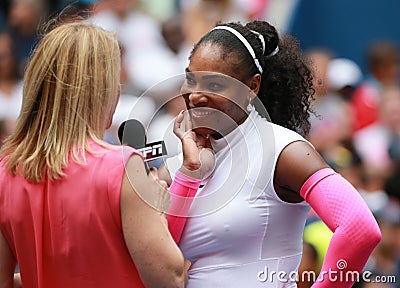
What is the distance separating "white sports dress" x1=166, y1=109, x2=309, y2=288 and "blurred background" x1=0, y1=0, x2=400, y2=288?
2.58m

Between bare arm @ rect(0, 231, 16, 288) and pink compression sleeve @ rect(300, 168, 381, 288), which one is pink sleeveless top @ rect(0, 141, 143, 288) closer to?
bare arm @ rect(0, 231, 16, 288)

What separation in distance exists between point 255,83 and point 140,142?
40 centimetres

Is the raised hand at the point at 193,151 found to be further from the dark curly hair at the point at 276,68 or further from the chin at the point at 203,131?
the dark curly hair at the point at 276,68

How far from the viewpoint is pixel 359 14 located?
7.43 meters

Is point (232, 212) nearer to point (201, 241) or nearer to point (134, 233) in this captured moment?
point (201, 241)

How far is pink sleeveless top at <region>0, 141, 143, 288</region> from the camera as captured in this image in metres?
2.29

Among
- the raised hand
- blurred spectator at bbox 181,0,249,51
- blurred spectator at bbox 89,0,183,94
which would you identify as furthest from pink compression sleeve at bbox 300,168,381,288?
blurred spectator at bbox 181,0,249,51

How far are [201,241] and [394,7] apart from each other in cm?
513

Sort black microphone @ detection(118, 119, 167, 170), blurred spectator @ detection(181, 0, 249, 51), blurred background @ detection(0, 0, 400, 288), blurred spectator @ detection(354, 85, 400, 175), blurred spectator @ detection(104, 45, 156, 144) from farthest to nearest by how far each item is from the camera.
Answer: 1. blurred spectator @ detection(181, 0, 249, 51)
2. blurred spectator @ detection(354, 85, 400, 175)
3. blurred background @ detection(0, 0, 400, 288)
4. blurred spectator @ detection(104, 45, 156, 144)
5. black microphone @ detection(118, 119, 167, 170)

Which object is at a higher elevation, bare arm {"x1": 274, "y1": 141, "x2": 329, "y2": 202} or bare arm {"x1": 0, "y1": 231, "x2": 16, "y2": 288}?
bare arm {"x1": 274, "y1": 141, "x2": 329, "y2": 202}

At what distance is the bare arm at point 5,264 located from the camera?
2.43 meters

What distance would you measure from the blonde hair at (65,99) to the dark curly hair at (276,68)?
45cm

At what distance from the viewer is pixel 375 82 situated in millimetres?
6961

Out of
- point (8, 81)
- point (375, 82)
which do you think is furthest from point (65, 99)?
point (375, 82)
